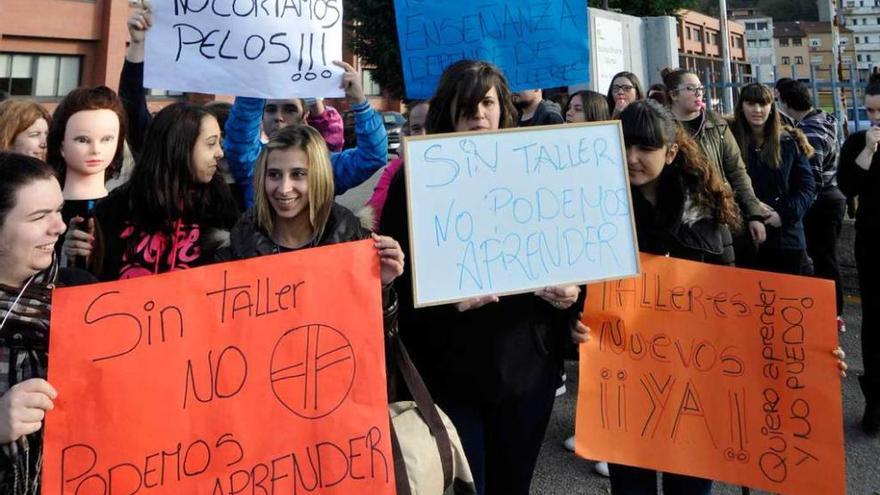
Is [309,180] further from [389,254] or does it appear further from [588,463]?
[588,463]

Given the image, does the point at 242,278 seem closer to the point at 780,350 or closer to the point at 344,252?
the point at 344,252

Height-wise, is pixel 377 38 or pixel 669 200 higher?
pixel 377 38

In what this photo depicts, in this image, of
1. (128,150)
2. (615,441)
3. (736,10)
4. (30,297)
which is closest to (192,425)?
(30,297)

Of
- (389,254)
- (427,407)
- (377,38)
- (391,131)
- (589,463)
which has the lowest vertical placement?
(589,463)

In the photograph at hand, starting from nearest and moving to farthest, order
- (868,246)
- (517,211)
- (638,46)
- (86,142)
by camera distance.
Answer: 1. (517,211)
2. (86,142)
3. (868,246)
4. (638,46)

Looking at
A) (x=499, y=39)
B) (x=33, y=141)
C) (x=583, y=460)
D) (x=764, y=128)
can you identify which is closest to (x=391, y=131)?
(x=764, y=128)

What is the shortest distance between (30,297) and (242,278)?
0.46 m

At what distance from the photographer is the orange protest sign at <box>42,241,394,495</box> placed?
135 centimetres

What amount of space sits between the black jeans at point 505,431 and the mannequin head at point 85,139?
147 cm

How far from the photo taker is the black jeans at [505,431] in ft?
6.29

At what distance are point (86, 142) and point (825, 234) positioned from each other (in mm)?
4869

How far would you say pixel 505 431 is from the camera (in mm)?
1949

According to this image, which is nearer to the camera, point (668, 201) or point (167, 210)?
point (167, 210)

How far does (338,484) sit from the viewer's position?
151cm
